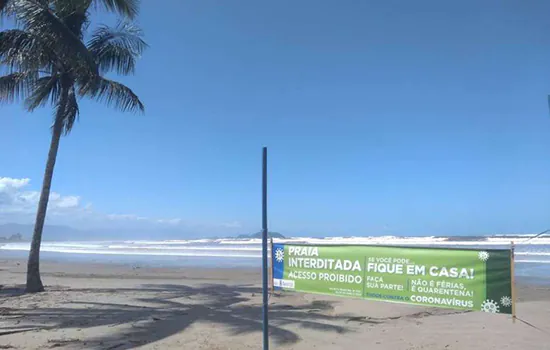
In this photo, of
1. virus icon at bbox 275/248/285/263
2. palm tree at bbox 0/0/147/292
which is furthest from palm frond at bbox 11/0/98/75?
virus icon at bbox 275/248/285/263

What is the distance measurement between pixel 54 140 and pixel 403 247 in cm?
1209

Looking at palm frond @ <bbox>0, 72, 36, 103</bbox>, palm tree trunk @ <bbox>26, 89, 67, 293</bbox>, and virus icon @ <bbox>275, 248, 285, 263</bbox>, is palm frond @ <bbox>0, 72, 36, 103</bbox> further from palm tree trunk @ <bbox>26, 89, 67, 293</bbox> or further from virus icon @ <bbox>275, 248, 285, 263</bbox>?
virus icon @ <bbox>275, 248, 285, 263</bbox>

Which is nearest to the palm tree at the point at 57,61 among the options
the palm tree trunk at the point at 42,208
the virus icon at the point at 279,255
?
the palm tree trunk at the point at 42,208

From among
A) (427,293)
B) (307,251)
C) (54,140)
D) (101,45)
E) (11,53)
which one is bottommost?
(427,293)

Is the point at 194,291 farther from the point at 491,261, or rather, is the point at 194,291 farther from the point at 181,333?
the point at 491,261

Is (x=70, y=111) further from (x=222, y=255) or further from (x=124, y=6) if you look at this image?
(x=222, y=255)

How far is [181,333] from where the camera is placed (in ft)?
26.3

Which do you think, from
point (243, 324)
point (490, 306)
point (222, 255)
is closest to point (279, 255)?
point (243, 324)

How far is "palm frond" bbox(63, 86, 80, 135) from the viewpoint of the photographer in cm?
1508

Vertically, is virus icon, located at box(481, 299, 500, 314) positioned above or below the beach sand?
above

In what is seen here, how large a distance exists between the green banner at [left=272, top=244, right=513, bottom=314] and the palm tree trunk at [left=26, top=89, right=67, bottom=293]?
1011cm

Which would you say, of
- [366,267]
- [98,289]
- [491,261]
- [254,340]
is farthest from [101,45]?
[491,261]

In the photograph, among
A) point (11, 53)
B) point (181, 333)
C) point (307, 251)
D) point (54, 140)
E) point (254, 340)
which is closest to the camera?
point (307, 251)

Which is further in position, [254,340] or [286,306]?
[286,306]
